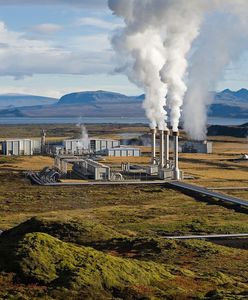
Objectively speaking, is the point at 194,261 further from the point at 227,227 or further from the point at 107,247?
the point at 227,227

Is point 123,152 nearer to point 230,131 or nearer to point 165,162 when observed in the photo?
point 165,162

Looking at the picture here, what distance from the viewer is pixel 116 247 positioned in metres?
35.2

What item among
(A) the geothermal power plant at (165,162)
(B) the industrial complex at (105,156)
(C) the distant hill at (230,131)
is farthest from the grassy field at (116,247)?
(C) the distant hill at (230,131)

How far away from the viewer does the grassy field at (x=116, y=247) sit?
25.7m

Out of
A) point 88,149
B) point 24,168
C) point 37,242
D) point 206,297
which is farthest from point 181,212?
point 88,149

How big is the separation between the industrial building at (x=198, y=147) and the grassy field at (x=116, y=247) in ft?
162

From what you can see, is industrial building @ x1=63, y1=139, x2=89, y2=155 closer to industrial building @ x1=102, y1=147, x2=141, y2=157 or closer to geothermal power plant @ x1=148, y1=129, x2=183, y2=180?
industrial building @ x1=102, y1=147, x2=141, y2=157

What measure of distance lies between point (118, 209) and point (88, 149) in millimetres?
58050

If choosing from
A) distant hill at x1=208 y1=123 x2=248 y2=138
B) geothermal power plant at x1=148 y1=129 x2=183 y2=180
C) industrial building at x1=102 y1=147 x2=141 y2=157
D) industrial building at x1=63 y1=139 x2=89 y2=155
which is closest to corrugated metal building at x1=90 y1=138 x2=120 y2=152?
industrial building at x1=63 y1=139 x2=89 y2=155

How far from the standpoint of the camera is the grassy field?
25.7 m

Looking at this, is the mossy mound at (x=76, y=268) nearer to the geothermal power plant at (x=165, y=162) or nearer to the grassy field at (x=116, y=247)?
the grassy field at (x=116, y=247)

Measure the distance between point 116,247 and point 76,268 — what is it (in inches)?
338

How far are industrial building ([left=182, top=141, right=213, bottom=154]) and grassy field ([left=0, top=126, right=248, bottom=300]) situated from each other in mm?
49414

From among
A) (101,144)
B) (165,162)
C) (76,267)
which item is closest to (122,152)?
(101,144)
